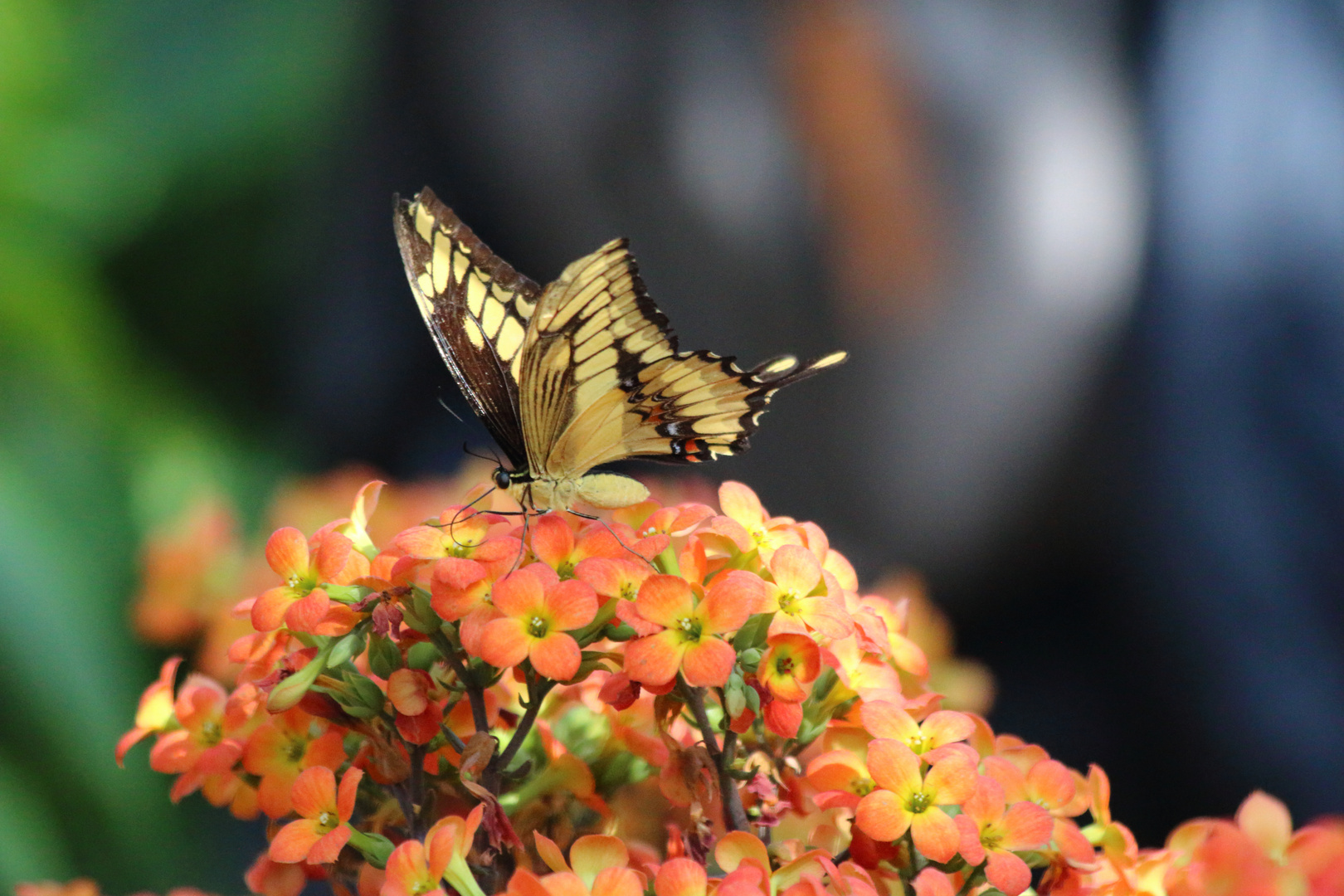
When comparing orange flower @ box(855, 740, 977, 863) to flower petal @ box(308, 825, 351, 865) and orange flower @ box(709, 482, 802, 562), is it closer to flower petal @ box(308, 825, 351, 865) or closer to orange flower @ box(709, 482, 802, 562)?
orange flower @ box(709, 482, 802, 562)

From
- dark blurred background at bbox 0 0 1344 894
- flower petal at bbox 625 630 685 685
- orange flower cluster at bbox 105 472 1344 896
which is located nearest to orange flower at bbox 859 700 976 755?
orange flower cluster at bbox 105 472 1344 896

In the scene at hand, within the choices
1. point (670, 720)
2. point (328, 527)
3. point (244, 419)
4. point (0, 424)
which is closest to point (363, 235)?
point (244, 419)

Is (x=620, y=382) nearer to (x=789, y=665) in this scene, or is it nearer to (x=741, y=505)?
(x=741, y=505)

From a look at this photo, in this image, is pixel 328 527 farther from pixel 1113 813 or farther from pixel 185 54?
pixel 185 54

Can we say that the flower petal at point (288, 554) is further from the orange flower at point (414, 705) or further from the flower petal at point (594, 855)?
the flower petal at point (594, 855)

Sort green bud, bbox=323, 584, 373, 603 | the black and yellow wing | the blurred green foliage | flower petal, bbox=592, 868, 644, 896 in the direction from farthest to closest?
the blurred green foliage < the black and yellow wing < green bud, bbox=323, 584, 373, 603 < flower petal, bbox=592, 868, 644, 896

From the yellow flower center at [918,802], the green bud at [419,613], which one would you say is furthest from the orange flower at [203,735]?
the yellow flower center at [918,802]

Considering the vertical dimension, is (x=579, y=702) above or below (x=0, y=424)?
below
